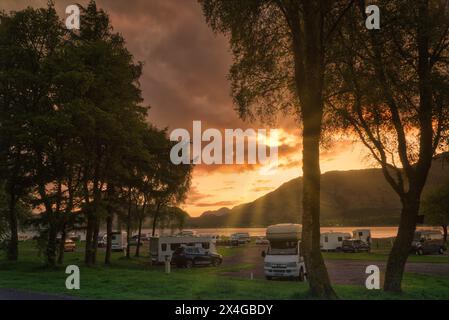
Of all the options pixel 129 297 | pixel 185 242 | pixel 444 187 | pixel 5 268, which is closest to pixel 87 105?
pixel 5 268

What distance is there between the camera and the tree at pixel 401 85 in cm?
1878

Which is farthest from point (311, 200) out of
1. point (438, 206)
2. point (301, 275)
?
point (438, 206)

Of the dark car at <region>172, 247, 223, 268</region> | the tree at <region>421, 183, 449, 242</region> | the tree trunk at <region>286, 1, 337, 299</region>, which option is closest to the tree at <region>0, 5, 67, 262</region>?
the dark car at <region>172, 247, 223, 268</region>

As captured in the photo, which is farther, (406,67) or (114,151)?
(114,151)

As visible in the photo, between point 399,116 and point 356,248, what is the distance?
43177 millimetres

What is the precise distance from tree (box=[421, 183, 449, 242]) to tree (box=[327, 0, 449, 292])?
171ft

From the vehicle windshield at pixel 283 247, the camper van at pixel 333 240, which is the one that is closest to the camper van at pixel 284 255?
the vehicle windshield at pixel 283 247

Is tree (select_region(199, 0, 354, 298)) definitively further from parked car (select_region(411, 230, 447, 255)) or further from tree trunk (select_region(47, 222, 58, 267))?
parked car (select_region(411, 230, 447, 255))

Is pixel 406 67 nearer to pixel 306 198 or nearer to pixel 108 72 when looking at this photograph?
pixel 306 198

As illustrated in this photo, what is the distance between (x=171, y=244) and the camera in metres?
44.7

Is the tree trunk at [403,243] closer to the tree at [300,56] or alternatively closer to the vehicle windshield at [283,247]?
the tree at [300,56]

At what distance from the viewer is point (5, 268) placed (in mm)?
30016

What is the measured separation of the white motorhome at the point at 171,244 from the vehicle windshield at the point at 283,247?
13953 millimetres

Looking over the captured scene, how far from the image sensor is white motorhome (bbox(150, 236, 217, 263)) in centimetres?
4416
